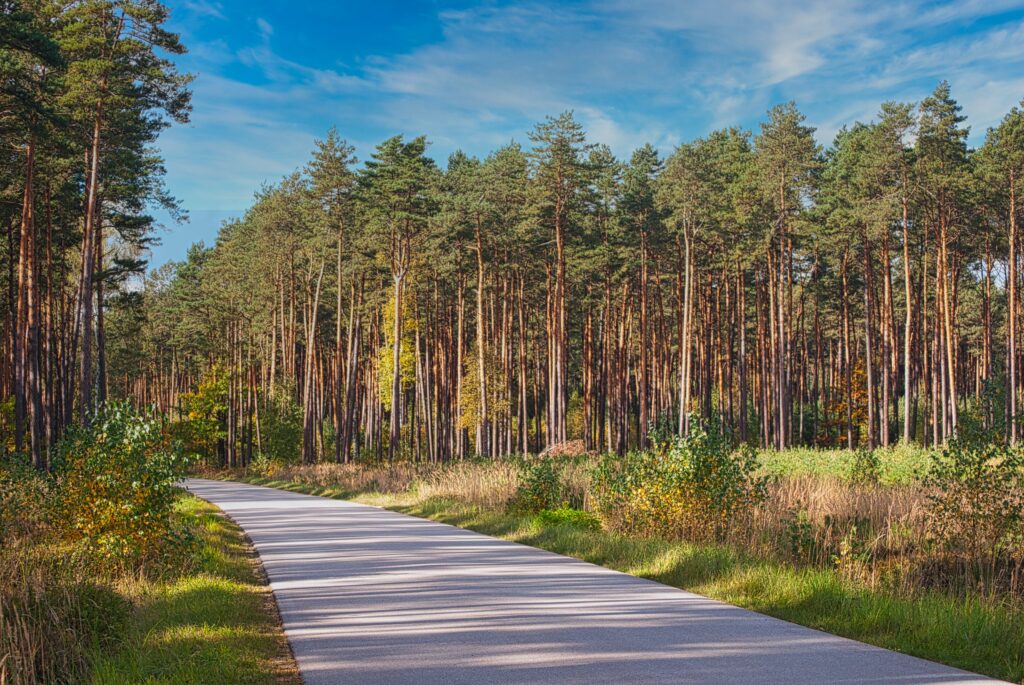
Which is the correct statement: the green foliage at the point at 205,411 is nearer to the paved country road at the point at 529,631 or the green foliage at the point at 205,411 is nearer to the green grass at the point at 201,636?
the paved country road at the point at 529,631

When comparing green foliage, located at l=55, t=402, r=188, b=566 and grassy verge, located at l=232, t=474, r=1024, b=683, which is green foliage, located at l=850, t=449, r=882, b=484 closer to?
grassy verge, located at l=232, t=474, r=1024, b=683

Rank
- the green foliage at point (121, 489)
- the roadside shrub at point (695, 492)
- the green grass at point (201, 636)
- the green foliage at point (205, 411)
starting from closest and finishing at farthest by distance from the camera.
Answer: the green grass at point (201, 636), the green foliage at point (121, 489), the roadside shrub at point (695, 492), the green foliage at point (205, 411)

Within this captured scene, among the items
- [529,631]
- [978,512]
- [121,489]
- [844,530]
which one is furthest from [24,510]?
[978,512]

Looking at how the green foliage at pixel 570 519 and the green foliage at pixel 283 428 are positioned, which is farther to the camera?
the green foliage at pixel 283 428

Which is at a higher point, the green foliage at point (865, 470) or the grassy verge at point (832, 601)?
the grassy verge at point (832, 601)

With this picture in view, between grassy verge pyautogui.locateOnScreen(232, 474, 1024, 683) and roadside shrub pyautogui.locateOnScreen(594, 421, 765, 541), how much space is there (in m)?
0.73

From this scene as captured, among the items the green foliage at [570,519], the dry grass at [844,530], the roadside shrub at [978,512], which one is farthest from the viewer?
the green foliage at [570,519]

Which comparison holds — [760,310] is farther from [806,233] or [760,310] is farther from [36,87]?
[36,87]

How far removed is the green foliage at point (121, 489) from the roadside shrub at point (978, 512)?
9.03 meters

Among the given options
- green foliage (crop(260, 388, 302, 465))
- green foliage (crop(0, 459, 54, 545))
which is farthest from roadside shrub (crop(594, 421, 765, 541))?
green foliage (crop(260, 388, 302, 465))

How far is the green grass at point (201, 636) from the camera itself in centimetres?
604

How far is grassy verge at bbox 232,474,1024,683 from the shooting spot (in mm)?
6746

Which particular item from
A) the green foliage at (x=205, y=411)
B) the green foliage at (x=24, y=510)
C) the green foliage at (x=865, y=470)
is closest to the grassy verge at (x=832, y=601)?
the green foliage at (x=24, y=510)

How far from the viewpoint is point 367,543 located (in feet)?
46.7
